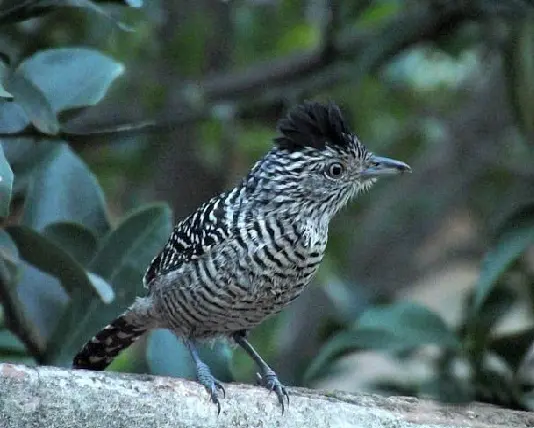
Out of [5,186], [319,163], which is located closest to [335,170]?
[319,163]

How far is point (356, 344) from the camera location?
3.50m

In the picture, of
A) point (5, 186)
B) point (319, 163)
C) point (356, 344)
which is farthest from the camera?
point (356, 344)

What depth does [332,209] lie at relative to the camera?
10.2 feet

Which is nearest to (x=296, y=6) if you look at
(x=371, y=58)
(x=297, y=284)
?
(x=371, y=58)

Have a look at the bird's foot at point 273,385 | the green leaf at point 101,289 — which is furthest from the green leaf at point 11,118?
the bird's foot at point 273,385

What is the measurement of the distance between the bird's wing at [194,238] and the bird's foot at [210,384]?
32 centimetres

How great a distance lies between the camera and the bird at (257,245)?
2.85 metres

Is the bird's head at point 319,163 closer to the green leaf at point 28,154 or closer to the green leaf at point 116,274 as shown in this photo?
the green leaf at point 116,274

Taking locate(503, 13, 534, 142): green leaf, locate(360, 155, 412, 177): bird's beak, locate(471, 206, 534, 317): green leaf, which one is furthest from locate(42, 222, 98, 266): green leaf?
locate(503, 13, 534, 142): green leaf

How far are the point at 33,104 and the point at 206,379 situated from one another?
0.81 meters

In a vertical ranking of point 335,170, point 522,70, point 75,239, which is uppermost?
point 522,70

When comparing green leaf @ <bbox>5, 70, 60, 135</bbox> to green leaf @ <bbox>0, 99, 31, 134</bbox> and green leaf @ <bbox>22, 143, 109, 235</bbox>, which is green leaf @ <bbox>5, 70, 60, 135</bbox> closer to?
green leaf @ <bbox>0, 99, 31, 134</bbox>

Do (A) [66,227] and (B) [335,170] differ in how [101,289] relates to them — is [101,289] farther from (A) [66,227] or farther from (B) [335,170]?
(B) [335,170]

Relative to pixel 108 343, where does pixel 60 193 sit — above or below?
above
